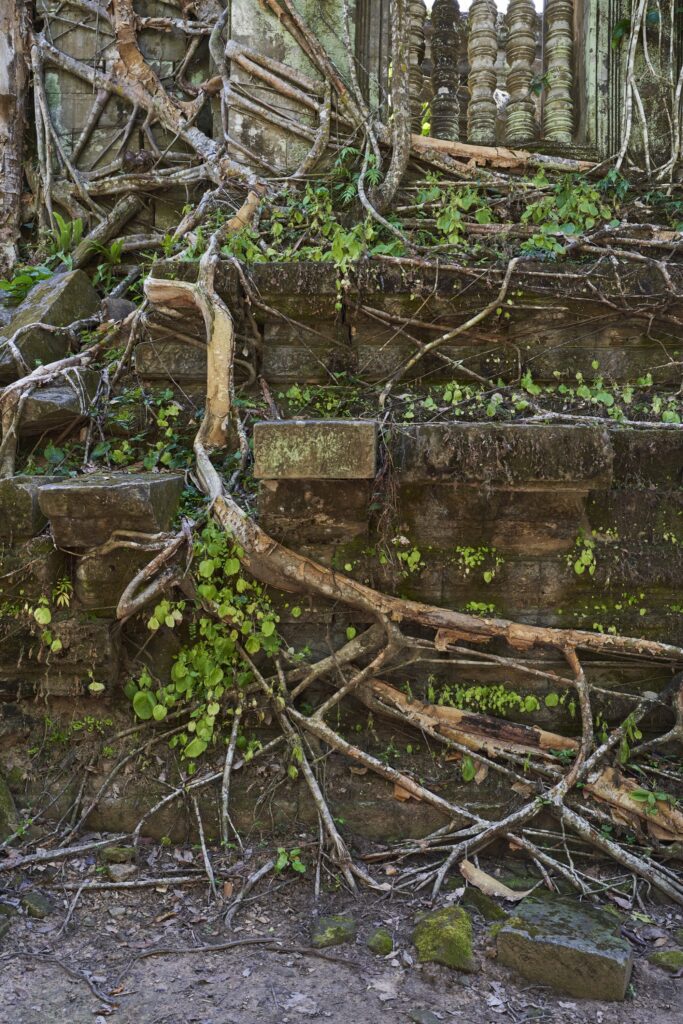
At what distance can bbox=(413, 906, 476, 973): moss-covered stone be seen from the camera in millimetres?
2947

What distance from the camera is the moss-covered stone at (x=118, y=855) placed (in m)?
3.57

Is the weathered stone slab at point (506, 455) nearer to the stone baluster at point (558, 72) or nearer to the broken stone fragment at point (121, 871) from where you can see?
the broken stone fragment at point (121, 871)

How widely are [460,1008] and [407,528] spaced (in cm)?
194

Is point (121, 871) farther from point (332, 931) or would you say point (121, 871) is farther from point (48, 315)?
point (48, 315)

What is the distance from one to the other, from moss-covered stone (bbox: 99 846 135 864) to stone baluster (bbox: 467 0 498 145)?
5.07m

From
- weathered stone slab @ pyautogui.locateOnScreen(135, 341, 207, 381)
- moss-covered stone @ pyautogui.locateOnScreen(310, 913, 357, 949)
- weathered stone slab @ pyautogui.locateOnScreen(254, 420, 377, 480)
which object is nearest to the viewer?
moss-covered stone @ pyautogui.locateOnScreen(310, 913, 357, 949)

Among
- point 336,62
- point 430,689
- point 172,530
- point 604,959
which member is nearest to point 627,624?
point 430,689

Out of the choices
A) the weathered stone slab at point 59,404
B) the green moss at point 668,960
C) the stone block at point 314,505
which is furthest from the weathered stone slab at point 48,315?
the green moss at point 668,960

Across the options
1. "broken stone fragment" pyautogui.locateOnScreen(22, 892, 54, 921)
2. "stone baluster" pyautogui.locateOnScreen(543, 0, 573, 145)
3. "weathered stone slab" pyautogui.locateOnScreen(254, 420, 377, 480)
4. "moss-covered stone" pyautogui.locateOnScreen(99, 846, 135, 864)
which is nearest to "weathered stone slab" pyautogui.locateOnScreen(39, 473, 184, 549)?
"weathered stone slab" pyautogui.locateOnScreen(254, 420, 377, 480)

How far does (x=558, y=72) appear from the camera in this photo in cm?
557

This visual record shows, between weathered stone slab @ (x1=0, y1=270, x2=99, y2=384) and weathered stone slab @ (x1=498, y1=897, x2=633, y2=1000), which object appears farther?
weathered stone slab @ (x1=0, y1=270, x2=99, y2=384)

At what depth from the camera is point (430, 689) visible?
3.73 m

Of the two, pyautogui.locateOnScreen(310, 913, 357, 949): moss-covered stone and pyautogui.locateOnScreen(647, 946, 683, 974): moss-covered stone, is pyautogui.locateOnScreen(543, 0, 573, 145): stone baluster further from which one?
pyautogui.locateOnScreen(310, 913, 357, 949): moss-covered stone

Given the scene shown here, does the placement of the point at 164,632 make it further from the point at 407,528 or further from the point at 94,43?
the point at 94,43
